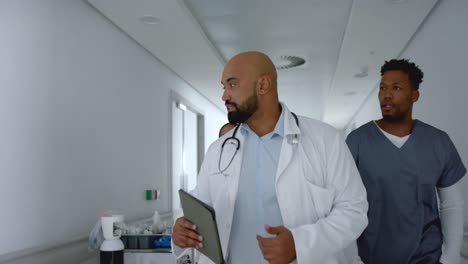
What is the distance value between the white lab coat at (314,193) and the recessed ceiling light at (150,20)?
6.40 ft

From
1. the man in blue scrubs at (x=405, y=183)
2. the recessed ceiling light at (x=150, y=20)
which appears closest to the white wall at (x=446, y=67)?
the man in blue scrubs at (x=405, y=183)

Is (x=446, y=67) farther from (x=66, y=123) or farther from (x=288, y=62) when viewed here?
(x=66, y=123)

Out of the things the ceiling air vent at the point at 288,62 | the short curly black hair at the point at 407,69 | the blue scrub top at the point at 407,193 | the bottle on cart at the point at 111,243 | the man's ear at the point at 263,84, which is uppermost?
the ceiling air vent at the point at 288,62

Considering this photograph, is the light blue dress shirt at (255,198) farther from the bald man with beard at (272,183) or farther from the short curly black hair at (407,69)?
the short curly black hair at (407,69)

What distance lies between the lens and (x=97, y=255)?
2.80m

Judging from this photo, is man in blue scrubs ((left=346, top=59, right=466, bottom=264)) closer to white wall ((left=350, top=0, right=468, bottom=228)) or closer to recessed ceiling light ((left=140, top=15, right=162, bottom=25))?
white wall ((left=350, top=0, right=468, bottom=228))

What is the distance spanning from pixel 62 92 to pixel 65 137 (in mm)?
288

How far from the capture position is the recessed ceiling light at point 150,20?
126 inches

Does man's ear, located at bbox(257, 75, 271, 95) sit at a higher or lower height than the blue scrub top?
higher

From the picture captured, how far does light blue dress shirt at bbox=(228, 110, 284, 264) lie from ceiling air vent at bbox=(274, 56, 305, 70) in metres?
3.31

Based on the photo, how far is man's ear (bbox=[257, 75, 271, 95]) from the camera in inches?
63.9

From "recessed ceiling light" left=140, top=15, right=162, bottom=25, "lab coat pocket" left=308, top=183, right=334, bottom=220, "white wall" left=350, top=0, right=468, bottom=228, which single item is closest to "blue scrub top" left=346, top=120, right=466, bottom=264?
"lab coat pocket" left=308, top=183, right=334, bottom=220

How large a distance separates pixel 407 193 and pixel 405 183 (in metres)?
0.05

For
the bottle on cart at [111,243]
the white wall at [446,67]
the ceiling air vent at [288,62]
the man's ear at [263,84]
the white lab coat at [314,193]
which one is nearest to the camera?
the white lab coat at [314,193]
